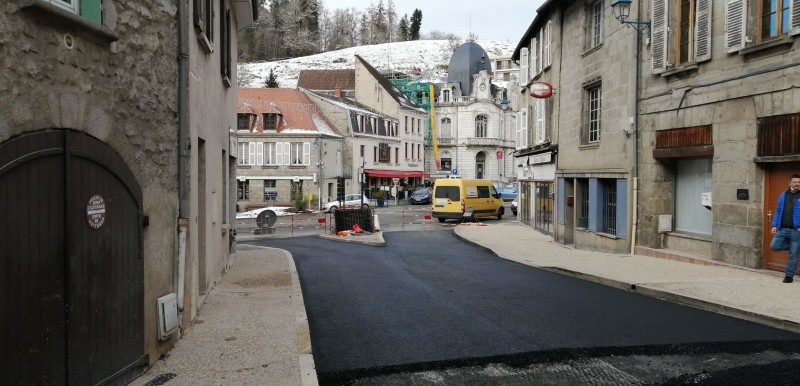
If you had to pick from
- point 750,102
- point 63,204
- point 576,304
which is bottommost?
point 576,304

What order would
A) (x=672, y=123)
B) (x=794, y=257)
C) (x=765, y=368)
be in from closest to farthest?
(x=765, y=368), (x=794, y=257), (x=672, y=123)

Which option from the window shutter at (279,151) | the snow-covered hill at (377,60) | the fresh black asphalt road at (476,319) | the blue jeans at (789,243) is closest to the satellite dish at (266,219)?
the fresh black asphalt road at (476,319)

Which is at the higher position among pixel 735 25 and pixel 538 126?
pixel 735 25

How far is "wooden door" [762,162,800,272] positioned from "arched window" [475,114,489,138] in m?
62.1

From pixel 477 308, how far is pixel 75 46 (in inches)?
233

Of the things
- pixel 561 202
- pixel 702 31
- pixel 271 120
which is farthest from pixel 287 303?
pixel 271 120

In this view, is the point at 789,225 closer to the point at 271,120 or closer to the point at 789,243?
the point at 789,243

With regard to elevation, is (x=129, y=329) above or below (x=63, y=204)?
below

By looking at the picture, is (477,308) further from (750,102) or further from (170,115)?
(750,102)

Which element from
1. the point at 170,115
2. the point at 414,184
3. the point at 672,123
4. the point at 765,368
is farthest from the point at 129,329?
the point at 414,184

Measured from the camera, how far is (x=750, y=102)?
11445 mm

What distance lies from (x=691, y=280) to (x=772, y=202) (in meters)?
2.10

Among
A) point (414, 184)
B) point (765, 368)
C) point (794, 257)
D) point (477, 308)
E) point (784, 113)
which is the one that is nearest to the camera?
point (765, 368)

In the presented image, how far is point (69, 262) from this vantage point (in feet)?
15.1
